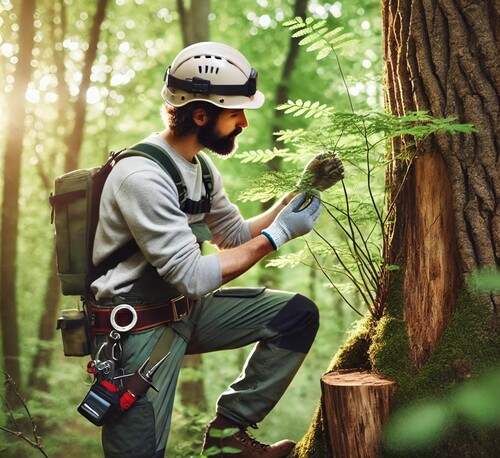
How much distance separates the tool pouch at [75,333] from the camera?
11.8ft

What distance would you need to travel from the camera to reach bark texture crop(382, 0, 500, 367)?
317 cm

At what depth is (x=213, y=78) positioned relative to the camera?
3578mm

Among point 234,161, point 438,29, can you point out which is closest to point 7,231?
point 234,161

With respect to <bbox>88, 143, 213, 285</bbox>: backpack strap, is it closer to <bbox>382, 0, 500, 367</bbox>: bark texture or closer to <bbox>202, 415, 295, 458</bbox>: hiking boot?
<bbox>202, 415, 295, 458</bbox>: hiking boot

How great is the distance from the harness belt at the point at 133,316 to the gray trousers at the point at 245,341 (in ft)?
0.20

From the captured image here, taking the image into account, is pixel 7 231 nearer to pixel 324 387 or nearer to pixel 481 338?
pixel 324 387

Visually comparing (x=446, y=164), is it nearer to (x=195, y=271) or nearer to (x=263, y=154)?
(x=263, y=154)

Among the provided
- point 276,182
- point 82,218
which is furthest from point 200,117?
point 82,218

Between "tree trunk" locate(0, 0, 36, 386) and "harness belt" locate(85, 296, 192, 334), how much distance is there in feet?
19.6

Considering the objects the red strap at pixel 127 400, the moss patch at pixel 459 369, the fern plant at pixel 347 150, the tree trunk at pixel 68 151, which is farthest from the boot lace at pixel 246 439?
the tree trunk at pixel 68 151

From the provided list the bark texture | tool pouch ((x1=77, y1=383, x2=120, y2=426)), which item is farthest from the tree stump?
tool pouch ((x1=77, y1=383, x2=120, y2=426))

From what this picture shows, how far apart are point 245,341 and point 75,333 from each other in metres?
1.04

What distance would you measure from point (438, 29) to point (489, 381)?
191 cm

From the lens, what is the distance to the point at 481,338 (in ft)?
10.1
